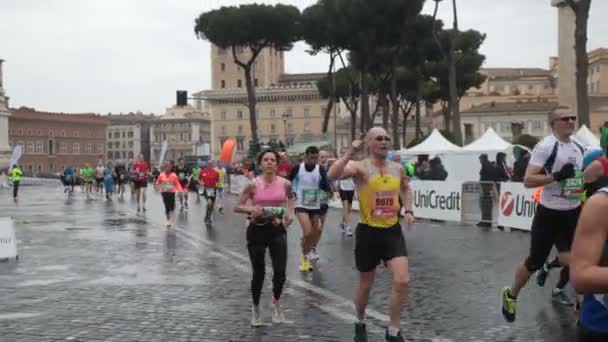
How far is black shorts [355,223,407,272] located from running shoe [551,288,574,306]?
8.84 feet

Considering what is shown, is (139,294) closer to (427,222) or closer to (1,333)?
(1,333)

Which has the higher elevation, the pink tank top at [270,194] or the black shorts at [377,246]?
the pink tank top at [270,194]

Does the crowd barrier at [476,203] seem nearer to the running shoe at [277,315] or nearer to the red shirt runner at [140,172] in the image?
the running shoe at [277,315]

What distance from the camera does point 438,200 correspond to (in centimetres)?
1961

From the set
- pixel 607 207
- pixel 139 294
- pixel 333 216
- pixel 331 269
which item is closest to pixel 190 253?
pixel 331 269

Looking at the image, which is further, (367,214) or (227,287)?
(227,287)

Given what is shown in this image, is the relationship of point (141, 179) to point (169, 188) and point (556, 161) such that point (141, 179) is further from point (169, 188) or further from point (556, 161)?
point (556, 161)

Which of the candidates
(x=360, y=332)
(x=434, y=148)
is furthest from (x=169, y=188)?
(x=434, y=148)

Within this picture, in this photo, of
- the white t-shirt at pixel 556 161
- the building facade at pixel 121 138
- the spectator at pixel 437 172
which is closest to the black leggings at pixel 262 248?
the white t-shirt at pixel 556 161

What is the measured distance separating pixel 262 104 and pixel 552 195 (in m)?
136

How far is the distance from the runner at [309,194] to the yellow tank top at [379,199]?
15.0 ft

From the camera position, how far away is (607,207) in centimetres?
268

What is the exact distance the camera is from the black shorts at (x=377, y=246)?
5.99 meters

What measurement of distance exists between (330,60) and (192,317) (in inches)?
1840
